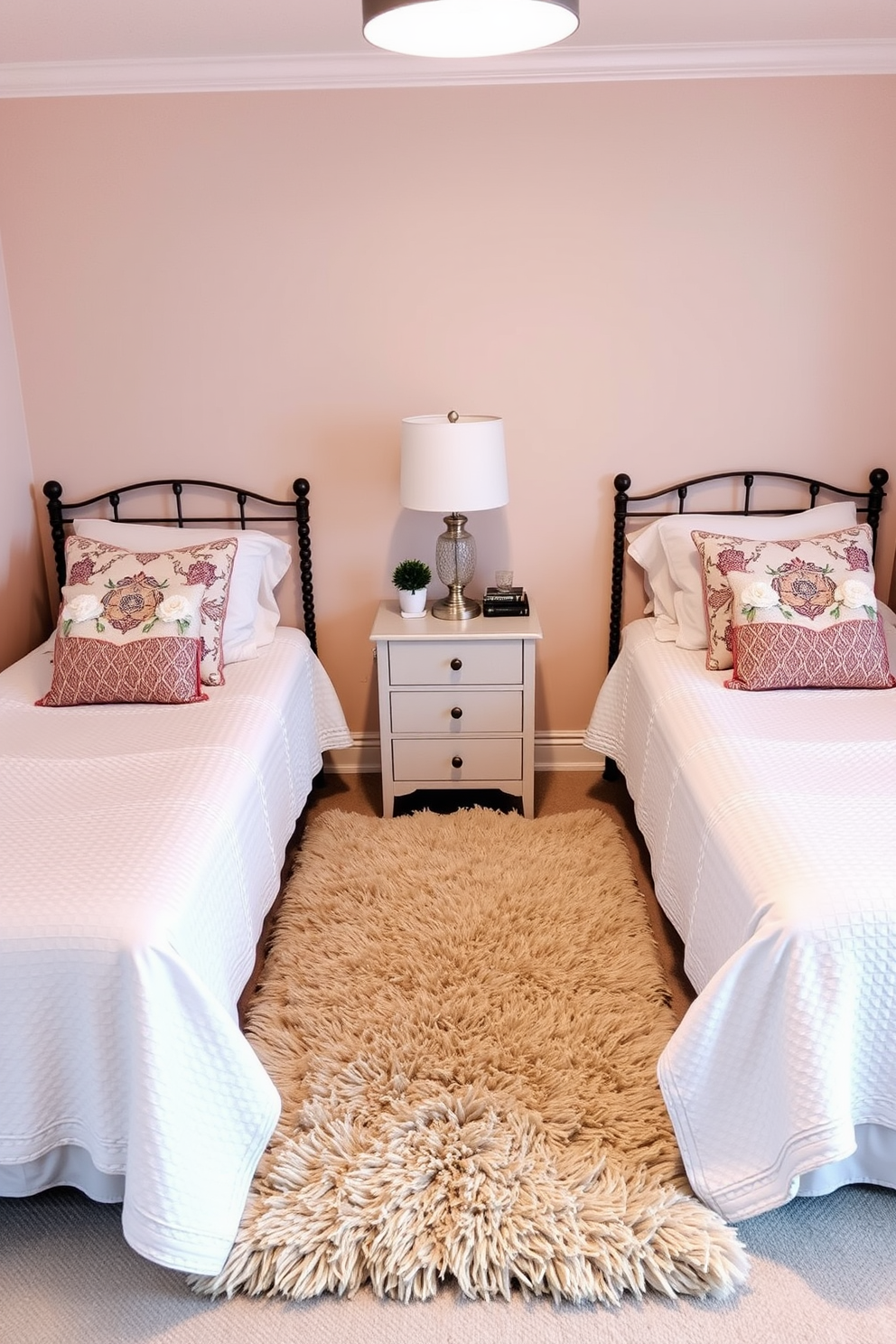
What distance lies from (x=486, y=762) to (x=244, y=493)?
44.0 inches

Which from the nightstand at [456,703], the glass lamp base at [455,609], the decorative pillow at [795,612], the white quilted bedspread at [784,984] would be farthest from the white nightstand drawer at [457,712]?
the white quilted bedspread at [784,984]

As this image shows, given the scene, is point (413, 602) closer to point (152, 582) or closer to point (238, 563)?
point (238, 563)

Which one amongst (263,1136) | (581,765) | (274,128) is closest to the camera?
(263,1136)

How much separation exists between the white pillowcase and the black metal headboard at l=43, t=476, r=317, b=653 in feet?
3.34

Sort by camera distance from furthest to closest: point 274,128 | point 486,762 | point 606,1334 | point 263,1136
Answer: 1. point 486,762
2. point 274,128
3. point 263,1136
4. point 606,1334

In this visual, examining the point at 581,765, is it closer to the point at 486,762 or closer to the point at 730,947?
the point at 486,762

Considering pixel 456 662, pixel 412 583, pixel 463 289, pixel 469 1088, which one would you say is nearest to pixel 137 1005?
pixel 469 1088

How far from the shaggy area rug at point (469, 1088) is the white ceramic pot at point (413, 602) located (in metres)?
0.73

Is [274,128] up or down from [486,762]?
up

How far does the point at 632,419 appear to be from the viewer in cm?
317

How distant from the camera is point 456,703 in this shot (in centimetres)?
308

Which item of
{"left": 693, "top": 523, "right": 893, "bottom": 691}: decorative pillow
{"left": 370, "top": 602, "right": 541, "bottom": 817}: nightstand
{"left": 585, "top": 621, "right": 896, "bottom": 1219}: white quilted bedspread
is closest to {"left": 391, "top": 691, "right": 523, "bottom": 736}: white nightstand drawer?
{"left": 370, "top": 602, "right": 541, "bottom": 817}: nightstand

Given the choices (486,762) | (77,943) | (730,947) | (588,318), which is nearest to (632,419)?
(588,318)

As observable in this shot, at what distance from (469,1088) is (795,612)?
148cm
